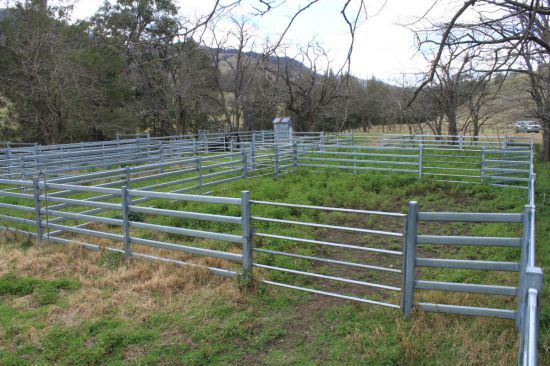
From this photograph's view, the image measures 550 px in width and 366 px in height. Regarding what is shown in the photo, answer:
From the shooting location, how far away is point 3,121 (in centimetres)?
2386

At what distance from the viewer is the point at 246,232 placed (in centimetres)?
479

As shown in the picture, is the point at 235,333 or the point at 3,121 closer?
the point at 235,333

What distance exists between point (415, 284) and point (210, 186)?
8.68 meters

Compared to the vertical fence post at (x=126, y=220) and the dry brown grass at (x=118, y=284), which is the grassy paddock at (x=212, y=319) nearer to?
the dry brown grass at (x=118, y=284)

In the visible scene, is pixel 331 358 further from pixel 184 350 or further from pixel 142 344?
pixel 142 344

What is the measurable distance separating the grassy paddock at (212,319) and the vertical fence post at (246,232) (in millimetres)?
213

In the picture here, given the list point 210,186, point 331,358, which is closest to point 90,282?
point 331,358

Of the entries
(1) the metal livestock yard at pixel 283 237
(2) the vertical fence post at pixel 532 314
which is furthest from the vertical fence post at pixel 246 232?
(2) the vertical fence post at pixel 532 314

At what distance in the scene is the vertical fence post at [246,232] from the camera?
474 centimetres

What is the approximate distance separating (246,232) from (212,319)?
1061 mm

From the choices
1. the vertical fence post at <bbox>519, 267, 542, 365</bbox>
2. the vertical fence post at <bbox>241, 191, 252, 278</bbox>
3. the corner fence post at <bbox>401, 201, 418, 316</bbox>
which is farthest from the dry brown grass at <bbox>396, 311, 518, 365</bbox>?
the vertical fence post at <bbox>241, 191, 252, 278</bbox>

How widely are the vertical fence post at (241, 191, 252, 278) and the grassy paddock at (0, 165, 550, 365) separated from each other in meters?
0.21

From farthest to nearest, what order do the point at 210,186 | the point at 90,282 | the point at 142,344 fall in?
the point at 210,186 < the point at 90,282 < the point at 142,344

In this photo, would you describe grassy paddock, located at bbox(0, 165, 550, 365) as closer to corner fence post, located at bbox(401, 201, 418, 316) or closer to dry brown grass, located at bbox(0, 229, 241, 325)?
dry brown grass, located at bbox(0, 229, 241, 325)
